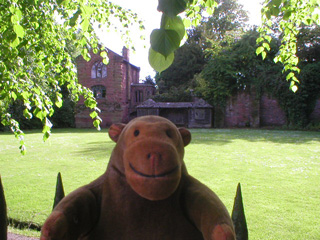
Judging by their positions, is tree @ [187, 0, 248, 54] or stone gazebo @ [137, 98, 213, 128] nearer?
stone gazebo @ [137, 98, 213, 128]

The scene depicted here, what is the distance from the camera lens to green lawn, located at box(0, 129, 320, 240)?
399 cm

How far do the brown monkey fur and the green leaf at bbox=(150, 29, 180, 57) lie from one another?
344 millimetres

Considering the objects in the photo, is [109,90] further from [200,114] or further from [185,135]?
[185,135]

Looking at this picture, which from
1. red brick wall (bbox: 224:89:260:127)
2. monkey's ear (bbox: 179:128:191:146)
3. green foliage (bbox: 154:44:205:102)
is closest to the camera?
monkey's ear (bbox: 179:128:191:146)

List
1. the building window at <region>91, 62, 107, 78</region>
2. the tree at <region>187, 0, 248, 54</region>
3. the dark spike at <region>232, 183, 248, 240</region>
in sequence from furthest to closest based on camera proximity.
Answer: the tree at <region>187, 0, 248, 54</region>
the building window at <region>91, 62, 107, 78</region>
the dark spike at <region>232, 183, 248, 240</region>

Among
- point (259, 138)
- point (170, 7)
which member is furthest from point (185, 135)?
point (259, 138)

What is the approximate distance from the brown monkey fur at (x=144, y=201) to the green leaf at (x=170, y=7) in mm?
480

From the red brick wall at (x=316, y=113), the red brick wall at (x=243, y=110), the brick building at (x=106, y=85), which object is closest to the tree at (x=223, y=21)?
the brick building at (x=106, y=85)

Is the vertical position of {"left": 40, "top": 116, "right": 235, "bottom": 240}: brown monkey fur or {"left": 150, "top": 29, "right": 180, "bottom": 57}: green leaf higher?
{"left": 150, "top": 29, "right": 180, "bottom": 57}: green leaf

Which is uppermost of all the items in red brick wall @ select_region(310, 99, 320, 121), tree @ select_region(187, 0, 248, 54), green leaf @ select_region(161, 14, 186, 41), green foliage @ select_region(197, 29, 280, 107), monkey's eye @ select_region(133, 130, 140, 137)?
tree @ select_region(187, 0, 248, 54)

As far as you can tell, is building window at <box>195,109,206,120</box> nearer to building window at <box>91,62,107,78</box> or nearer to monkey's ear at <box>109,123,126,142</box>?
building window at <box>91,62,107,78</box>

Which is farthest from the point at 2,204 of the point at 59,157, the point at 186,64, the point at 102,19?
the point at 186,64

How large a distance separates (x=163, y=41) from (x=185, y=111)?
2321 cm

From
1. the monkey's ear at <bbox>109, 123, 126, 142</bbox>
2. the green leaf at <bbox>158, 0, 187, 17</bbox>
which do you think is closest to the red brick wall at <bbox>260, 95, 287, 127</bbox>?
the monkey's ear at <bbox>109, 123, 126, 142</bbox>
